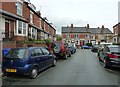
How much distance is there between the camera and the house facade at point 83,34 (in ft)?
250

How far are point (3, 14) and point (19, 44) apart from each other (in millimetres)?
3205

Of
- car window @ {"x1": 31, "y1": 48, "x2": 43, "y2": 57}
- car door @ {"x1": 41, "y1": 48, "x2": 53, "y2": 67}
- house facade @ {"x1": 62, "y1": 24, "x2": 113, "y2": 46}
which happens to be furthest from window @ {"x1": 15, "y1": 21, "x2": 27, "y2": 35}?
house facade @ {"x1": 62, "y1": 24, "x2": 113, "y2": 46}

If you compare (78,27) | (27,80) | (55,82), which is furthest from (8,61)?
(78,27)

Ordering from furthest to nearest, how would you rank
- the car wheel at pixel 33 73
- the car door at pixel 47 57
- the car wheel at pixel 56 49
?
the car wheel at pixel 56 49
the car door at pixel 47 57
the car wheel at pixel 33 73

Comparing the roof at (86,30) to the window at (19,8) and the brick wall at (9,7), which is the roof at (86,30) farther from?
the brick wall at (9,7)

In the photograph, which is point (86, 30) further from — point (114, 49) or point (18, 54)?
point (18, 54)

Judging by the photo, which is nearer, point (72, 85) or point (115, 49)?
point (72, 85)

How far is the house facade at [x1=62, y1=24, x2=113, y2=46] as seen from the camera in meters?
76.3

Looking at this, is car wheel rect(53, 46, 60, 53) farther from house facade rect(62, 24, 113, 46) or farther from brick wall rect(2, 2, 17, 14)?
house facade rect(62, 24, 113, 46)

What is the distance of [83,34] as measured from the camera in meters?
76.7

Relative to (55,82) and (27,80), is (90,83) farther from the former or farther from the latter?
(27,80)

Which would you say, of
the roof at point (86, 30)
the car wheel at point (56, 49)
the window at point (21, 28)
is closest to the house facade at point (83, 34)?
the roof at point (86, 30)

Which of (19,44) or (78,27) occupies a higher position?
(78,27)

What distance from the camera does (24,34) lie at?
23.4 m
